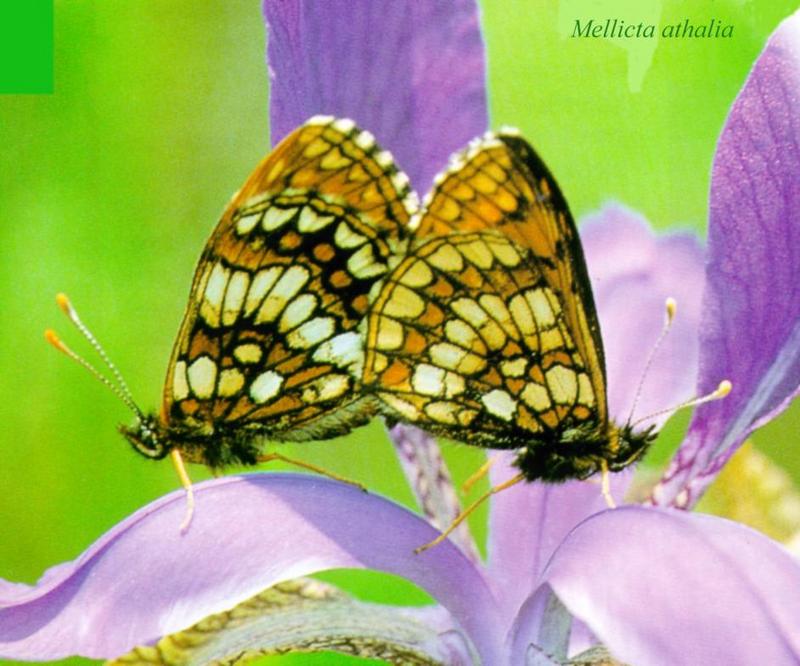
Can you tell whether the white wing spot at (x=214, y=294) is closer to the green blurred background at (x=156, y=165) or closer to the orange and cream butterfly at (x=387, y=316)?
the orange and cream butterfly at (x=387, y=316)

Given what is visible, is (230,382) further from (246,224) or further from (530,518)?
(530,518)

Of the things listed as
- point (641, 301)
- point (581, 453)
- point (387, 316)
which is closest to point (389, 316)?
point (387, 316)

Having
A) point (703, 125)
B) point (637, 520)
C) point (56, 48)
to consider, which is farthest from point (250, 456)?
point (703, 125)

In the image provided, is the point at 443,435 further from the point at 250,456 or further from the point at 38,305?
the point at 38,305

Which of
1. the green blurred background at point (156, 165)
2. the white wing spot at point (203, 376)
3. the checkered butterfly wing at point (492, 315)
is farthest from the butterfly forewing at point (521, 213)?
the green blurred background at point (156, 165)

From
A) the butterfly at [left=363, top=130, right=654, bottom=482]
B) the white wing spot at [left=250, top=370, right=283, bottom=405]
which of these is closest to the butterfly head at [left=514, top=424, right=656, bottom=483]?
the butterfly at [left=363, top=130, right=654, bottom=482]

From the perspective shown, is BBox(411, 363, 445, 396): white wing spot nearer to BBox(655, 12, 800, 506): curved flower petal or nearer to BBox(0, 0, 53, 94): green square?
BBox(655, 12, 800, 506): curved flower petal
